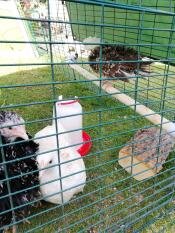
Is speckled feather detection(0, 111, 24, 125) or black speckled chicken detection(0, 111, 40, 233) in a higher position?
speckled feather detection(0, 111, 24, 125)

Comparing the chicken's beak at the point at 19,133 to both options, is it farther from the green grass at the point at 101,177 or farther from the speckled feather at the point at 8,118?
the green grass at the point at 101,177

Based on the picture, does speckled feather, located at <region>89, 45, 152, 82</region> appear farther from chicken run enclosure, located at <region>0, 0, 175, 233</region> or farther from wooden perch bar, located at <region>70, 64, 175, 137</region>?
wooden perch bar, located at <region>70, 64, 175, 137</region>

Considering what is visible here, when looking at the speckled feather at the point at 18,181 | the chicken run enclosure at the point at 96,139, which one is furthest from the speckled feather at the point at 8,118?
the speckled feather at the point at 18,181

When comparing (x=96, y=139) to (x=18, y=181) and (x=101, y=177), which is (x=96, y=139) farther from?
(x=18, y=181)

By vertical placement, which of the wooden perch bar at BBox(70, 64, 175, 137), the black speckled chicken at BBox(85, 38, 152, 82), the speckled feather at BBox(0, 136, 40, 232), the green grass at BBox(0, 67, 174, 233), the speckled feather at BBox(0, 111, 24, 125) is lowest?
the green grass at BBox(0, 67, 174, 233)

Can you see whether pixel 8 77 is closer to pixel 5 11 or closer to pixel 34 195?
pixel 5 11

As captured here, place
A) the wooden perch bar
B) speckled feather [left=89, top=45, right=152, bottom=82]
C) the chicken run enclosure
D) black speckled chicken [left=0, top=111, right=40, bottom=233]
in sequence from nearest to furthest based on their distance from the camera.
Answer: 1. the chicken run enclosure
2. black speckled chicken [left=0, top=111, right=40, bottom=233]
3. the wooden perch bar
4. speckled feather [left=89, top=45, right=152, bottom=82]

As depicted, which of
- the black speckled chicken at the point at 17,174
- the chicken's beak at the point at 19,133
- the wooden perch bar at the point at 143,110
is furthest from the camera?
the wooden perch bar at the point at 143,110

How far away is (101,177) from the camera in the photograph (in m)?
0.92

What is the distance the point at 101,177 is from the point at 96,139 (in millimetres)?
186

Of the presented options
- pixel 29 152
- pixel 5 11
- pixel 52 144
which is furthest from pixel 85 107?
pixel 5 11

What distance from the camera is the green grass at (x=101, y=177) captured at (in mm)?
1079

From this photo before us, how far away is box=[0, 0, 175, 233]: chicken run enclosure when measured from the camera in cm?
78

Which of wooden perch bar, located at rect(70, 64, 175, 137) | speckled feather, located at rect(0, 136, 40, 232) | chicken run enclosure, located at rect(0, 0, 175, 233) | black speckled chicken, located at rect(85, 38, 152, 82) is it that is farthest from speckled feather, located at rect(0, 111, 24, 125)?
black speckled chicken, located at rect(85, 38, 152, 82)
